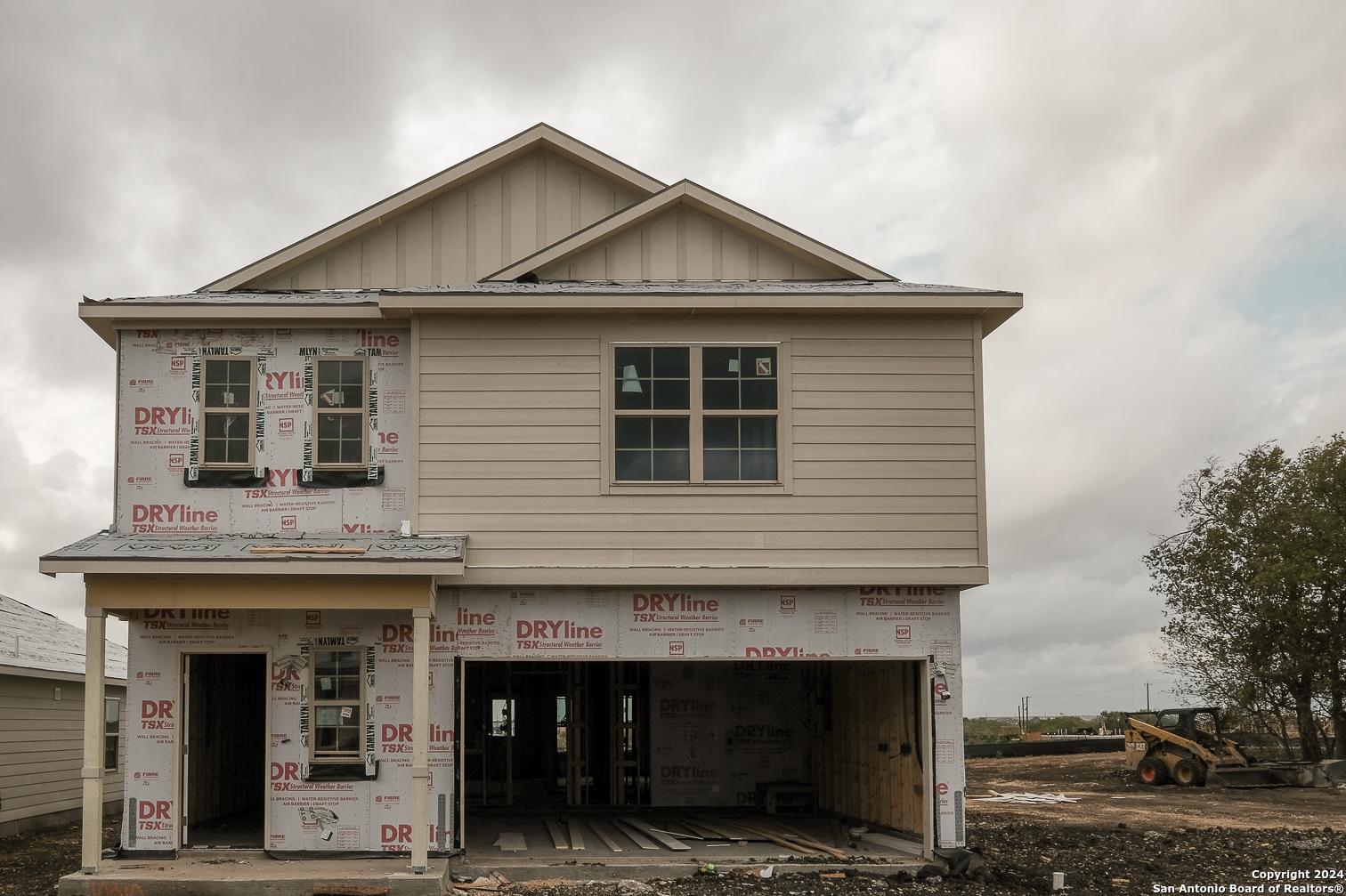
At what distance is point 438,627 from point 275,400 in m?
3.16

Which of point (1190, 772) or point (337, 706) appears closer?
point (337, 706)

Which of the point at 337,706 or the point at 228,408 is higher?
the point at 228,408

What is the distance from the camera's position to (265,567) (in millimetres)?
11734

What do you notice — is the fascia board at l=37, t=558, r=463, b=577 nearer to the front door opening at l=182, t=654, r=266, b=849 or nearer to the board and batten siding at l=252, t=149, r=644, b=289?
the front door opening at l=182, t=654, r=266, b=849

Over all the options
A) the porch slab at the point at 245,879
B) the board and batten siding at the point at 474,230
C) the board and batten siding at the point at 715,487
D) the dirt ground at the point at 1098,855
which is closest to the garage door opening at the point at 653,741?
the dirt ground at the point at 1098,855

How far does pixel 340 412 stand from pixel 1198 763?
1742cm

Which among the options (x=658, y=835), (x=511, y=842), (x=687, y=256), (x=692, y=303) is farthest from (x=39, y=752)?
(x=692, y=303)

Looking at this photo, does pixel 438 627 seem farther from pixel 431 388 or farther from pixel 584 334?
pixel 584 334

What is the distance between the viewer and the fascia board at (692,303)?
12.8 metres

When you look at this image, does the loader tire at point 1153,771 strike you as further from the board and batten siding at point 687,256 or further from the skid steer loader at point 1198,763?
the board and batten siding at point 687,256

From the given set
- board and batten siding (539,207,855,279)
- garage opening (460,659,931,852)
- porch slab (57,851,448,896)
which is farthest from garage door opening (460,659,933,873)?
board and batten siding (539,207,855,279)

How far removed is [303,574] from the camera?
11.9 meters

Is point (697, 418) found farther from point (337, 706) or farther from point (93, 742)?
point (93, 742)

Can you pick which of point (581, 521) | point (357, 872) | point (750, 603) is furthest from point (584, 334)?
point (357, 872)
